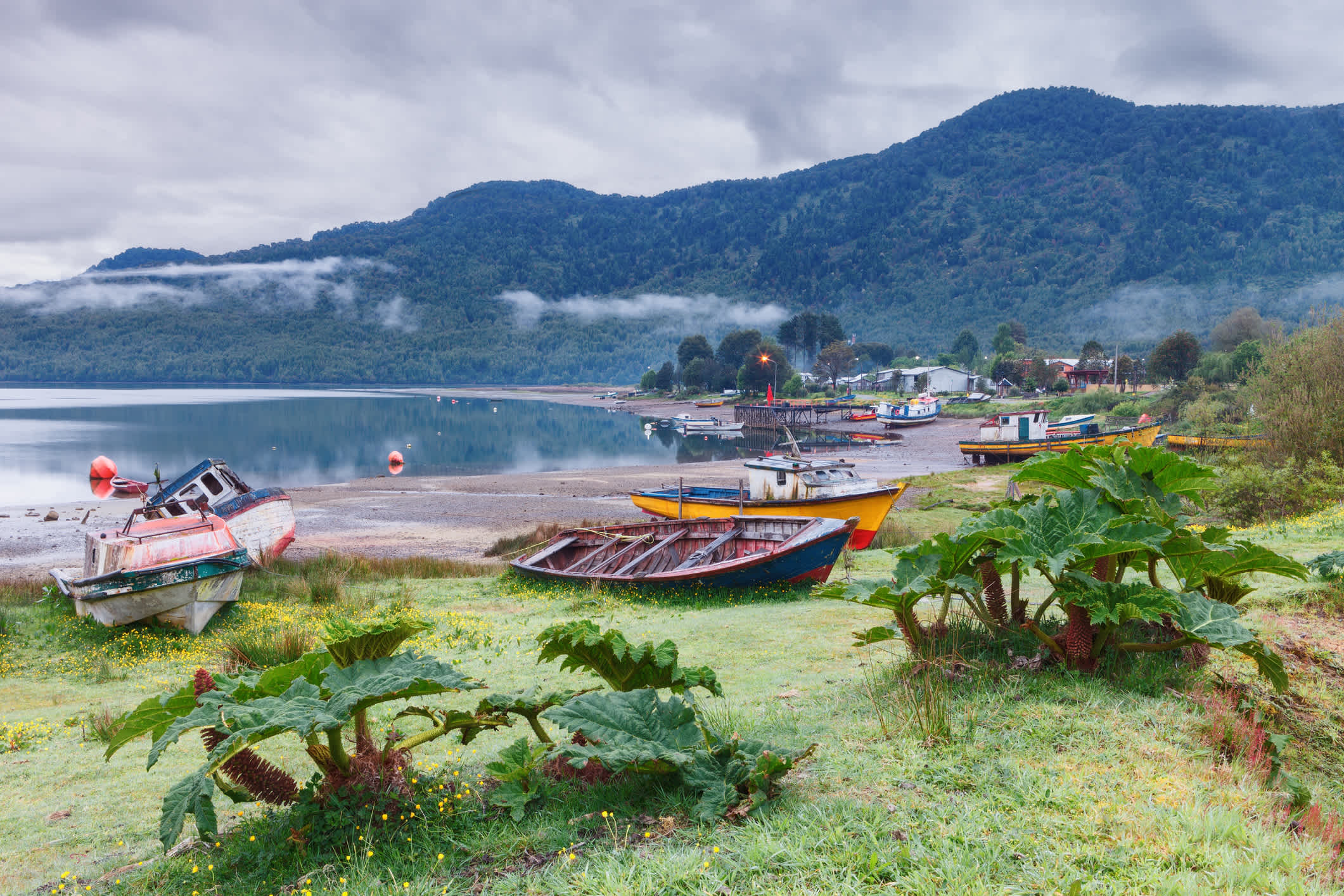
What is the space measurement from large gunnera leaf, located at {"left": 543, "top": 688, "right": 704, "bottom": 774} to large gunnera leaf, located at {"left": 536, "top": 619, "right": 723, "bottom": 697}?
21 cm

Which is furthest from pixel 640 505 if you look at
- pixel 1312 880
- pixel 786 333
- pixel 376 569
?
pixel 786 333

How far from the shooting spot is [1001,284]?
200 m

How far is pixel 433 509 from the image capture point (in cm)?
3356

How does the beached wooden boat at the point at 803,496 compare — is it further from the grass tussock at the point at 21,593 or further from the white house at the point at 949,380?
the white house at the point at 949,380

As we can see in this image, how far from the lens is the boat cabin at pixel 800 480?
65.6 feet

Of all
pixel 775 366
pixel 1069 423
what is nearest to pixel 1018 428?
pixel 1069 423

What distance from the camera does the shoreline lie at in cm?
2467

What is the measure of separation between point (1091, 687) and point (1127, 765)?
0.98 metres

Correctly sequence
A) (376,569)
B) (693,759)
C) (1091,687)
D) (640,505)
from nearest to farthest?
(693,759) < (1091,687) < (376,569) < (640,505)

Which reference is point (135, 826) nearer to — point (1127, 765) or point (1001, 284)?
point (1127, 765)

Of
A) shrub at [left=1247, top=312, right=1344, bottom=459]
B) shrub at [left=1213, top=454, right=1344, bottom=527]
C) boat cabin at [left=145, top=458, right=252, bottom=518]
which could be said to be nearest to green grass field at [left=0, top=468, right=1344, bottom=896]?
shrub at [left=1213, top=454, right=1344, bottom=527]

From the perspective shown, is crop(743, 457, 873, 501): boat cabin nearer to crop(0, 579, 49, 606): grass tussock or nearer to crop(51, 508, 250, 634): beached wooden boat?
crop(51, 508, 250, 634): beached wooden boat

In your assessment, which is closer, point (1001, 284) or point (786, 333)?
point (786, 333)

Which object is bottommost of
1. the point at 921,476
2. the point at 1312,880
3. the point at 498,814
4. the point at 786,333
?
the point at 921,476
